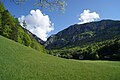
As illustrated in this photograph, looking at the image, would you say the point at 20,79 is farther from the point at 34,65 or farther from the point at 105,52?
the point at 105,52

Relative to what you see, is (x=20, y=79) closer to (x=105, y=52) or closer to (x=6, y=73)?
(x=6, y=73)

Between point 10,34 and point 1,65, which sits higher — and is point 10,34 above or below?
above

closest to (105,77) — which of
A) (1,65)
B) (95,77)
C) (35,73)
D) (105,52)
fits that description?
(95,77)

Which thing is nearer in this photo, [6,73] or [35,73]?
[6,73]

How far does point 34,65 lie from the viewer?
34.4 metres

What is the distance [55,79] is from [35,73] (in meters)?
2.98

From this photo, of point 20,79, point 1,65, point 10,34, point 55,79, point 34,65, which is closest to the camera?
point 20,79

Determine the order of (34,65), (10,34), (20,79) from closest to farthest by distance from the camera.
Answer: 1. (20,79)
2. (34,65)
3. (10,34)

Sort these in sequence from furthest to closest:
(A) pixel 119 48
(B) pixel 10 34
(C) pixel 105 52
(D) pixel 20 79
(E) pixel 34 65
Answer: (C) pixel 105 52
(A) pixel 119 48
(B) pixel 10 34
(E) pixel 34 65
(D) pixel 20 79

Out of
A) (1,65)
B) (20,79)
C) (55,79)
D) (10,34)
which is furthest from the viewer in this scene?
(10,34)

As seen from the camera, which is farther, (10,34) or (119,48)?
(119,48)

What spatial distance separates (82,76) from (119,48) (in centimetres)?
10985

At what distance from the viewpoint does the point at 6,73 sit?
90.3 feet

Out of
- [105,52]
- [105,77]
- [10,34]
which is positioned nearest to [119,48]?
[105,52]
